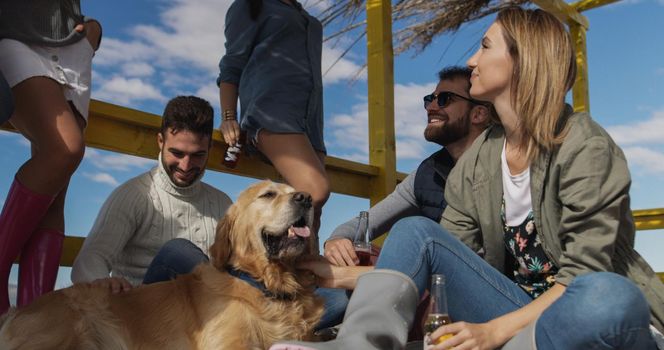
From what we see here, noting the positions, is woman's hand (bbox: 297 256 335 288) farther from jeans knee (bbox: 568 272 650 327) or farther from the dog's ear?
jeans knee (bbox: 568 272 650 327)

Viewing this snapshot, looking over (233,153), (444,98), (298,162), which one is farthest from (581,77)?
(298,162)

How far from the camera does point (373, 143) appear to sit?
17.4 feet

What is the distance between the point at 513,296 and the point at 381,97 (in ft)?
11.3

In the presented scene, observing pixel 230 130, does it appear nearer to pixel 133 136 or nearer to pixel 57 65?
pixel 133 136

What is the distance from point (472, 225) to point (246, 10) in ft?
6.01

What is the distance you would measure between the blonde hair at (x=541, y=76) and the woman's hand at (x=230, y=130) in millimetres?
1822

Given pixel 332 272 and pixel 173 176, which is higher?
pixel 173 176

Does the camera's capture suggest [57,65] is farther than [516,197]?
Yes

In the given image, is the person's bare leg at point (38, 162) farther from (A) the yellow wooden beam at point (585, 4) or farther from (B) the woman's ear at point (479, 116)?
(A) the yellow wooden beam at point (585, 4)

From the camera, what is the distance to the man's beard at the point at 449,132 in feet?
11.4

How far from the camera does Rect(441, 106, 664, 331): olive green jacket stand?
183 centimetres

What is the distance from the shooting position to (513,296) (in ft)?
6.60

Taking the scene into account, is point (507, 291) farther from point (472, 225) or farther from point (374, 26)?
point (374, 26)

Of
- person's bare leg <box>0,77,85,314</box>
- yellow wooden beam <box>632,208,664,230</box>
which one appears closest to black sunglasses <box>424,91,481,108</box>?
→ person's bare leg <box>0,77,85,314</box>
